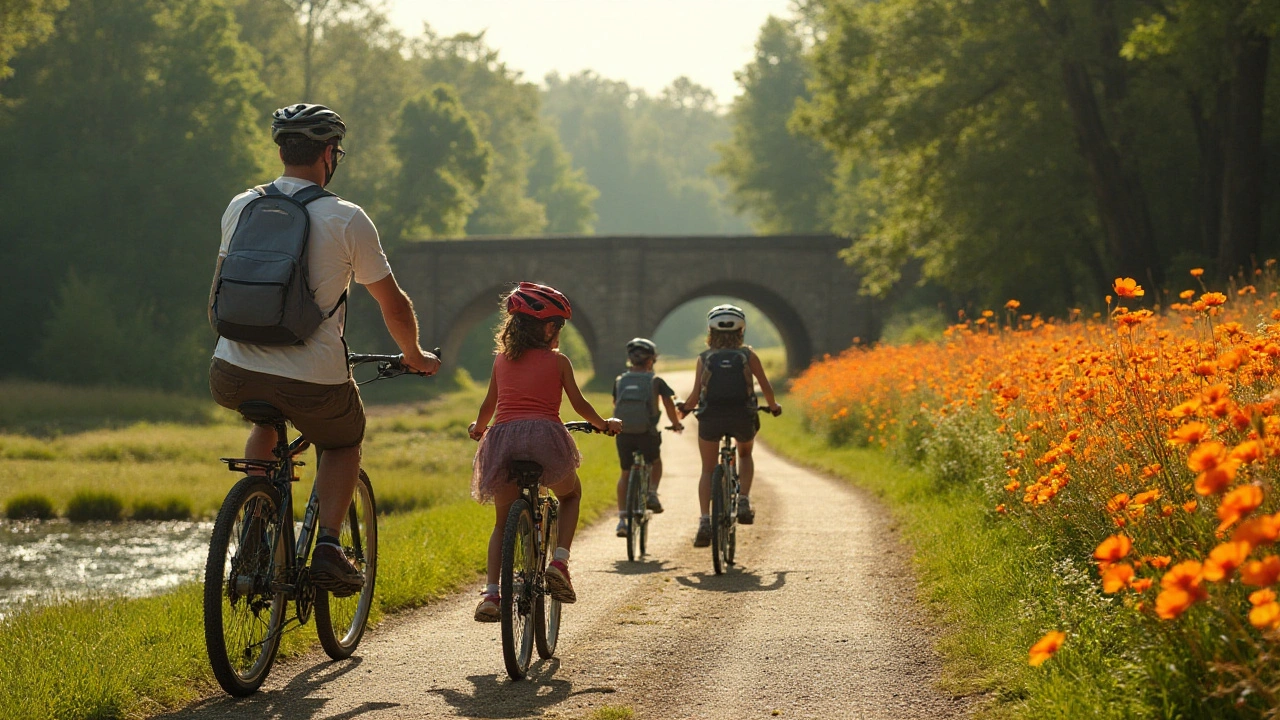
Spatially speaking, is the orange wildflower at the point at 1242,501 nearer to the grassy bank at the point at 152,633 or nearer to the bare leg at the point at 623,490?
the grassy bank at the point at 152,633

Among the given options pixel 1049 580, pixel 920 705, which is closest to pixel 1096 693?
pixel 920 705

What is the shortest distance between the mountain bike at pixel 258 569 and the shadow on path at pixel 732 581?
2867mm

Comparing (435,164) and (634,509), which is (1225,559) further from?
(435,164)

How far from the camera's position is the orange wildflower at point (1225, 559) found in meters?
2.79

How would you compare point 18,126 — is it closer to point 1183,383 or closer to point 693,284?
point 693,284

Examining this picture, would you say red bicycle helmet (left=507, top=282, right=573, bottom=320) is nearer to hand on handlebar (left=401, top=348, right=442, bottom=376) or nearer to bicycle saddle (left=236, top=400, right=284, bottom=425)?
hand on handlebar (left=401, top=348, right=442, bottom=376)

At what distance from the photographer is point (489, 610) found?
5395 millimetres

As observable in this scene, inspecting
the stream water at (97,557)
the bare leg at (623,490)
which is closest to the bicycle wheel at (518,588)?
the bare leg at (623,490)

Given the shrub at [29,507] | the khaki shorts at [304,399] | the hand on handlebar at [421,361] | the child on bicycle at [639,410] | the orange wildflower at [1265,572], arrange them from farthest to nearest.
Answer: the shrub at [29,507] → the child on bicycle at [639,410] → the hand on handlebar at [421,361] → the khaki shorts at [304,399] → the orange wildflower at [1265,572]

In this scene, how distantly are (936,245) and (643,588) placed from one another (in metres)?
19.9

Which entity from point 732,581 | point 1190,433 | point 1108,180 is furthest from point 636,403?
point 1108,180

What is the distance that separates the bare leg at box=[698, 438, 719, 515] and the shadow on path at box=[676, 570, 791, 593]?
1.97ft

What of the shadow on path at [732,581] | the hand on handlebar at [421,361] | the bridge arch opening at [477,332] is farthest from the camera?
the bridge arch opening at [477,332]

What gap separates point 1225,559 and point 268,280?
129 inches
